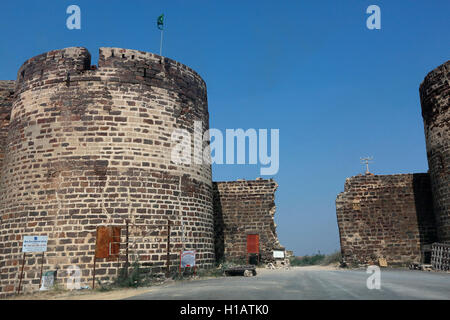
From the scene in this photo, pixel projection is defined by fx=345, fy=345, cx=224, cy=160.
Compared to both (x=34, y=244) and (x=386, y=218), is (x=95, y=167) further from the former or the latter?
(x=386, y=218)

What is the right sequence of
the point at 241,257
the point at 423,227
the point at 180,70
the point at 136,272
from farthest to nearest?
the point at 241,257, the point at 423,227, the point at 180,70, the point at 136,272

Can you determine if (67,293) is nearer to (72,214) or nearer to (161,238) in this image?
(72,214)

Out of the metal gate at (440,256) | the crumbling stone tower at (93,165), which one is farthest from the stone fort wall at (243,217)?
the metal gate at (440,256)

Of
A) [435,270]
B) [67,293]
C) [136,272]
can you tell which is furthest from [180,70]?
[435,270]

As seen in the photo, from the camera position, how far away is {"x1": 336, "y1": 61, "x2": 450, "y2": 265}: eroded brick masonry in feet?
47.0

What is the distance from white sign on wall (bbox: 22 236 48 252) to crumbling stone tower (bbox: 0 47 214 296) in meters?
0.23

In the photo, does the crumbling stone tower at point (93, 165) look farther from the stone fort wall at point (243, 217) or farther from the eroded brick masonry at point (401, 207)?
the eroded brick masonry at point (401, 207)

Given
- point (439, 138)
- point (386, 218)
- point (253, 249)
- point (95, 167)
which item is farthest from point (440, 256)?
point (95, 167)

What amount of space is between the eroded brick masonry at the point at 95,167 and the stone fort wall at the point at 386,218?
7.36 meters

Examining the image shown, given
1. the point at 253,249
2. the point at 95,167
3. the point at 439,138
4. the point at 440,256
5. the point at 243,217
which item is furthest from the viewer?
the point at 243,217

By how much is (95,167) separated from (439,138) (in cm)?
1330

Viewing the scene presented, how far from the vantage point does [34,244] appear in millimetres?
9602

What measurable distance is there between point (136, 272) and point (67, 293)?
1.84 m

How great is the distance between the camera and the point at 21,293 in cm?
957
